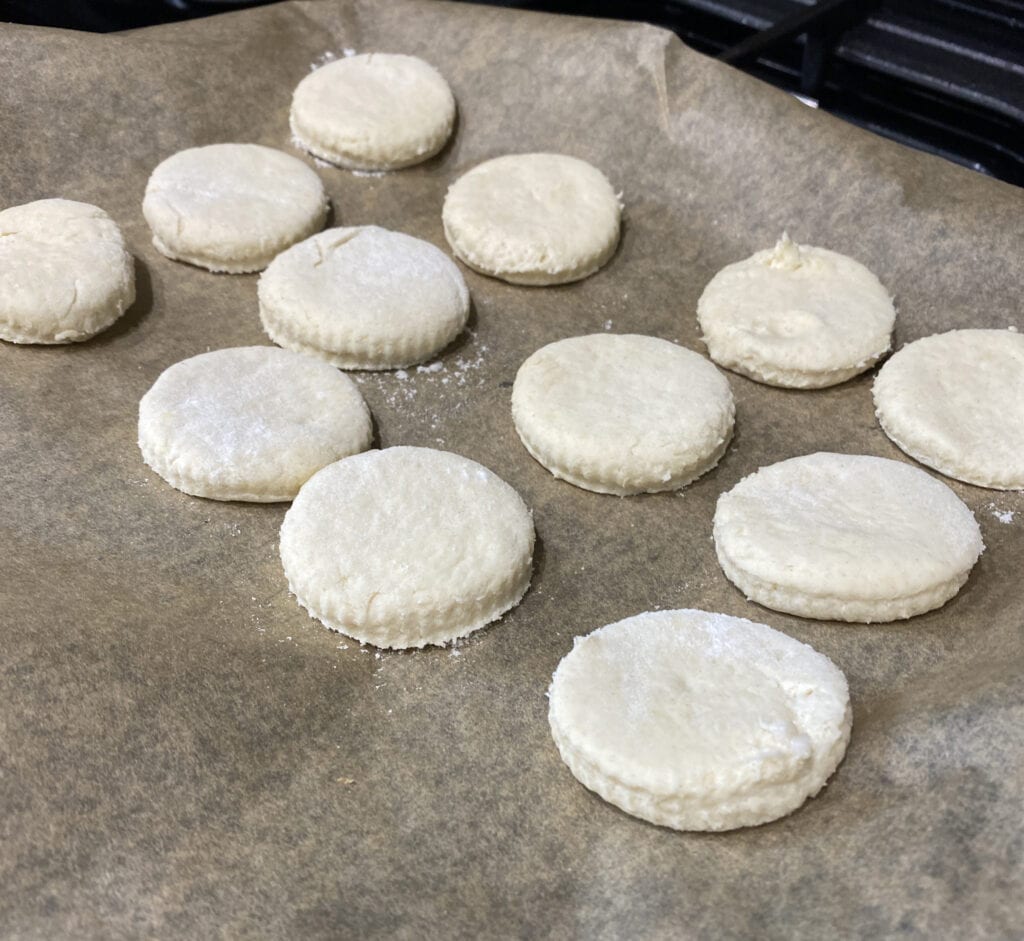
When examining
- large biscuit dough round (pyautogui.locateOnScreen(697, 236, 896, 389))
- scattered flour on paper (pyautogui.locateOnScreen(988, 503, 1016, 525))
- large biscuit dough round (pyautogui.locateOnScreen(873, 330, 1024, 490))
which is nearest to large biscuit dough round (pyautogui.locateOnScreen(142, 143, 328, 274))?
large biscuit dough round (pyautogui.locateOnScreen(697, 236, 896, 389))

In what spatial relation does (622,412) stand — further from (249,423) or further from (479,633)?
(249,423)

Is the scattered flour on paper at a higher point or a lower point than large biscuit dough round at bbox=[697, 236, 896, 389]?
lower

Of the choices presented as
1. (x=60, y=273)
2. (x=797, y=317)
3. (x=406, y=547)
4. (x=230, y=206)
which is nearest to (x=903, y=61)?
(x=797, y=317)

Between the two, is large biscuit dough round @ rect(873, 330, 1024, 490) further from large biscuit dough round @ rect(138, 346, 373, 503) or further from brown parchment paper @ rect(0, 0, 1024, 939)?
large biscuit dough round @ rect(138, 346, 373, 503)

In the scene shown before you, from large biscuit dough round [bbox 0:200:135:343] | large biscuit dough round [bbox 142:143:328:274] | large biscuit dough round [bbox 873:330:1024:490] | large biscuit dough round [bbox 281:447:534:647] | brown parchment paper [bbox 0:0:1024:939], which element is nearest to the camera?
brown parchment paper [bbox 0:0:1024:939]

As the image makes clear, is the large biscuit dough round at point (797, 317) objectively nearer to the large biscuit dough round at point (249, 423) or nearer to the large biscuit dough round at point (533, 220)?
the large biscuit dough round at point (533, 220)

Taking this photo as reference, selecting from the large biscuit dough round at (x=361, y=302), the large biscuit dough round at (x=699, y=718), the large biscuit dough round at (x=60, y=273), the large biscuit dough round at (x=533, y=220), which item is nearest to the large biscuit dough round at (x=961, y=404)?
the large biscuit dough round at (x=699, y=718)
